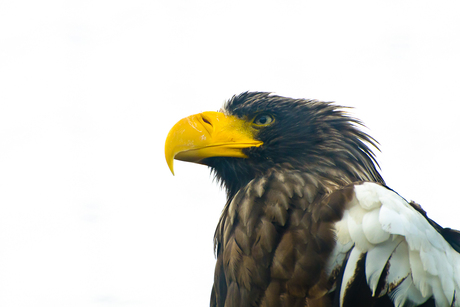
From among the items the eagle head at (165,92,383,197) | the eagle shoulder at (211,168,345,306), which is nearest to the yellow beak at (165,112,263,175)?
the eagle head at (165,92,383,197)

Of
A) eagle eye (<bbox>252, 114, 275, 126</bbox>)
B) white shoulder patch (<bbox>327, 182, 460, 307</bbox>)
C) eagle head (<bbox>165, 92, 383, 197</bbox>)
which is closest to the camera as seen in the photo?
white shoulder patch (<bbox>327, 182, 460, 307</bbox>)

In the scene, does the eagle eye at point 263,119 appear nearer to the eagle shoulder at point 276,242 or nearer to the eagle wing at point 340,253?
the eagle shoulder at point 276,242

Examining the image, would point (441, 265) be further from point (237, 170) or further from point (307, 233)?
point (237, 170)

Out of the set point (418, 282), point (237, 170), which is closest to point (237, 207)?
point (237, 170)

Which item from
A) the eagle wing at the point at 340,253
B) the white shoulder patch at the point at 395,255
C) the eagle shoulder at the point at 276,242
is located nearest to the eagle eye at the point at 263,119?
the eagle shoulder at the point at 276,242

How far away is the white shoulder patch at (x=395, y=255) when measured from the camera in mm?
1782

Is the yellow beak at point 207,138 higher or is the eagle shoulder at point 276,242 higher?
the yellow beak at point 207,138

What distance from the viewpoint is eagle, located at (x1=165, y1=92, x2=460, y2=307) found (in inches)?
70.7

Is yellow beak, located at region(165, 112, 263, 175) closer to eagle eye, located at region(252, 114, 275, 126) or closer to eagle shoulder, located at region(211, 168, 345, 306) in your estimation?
eagle eye, located at region(252, 114, 275, 126)

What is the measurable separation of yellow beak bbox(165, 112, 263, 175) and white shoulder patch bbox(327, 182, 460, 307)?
678 millimetres

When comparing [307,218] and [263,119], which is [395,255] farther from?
[263,119]

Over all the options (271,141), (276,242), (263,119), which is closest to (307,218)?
(276,242)

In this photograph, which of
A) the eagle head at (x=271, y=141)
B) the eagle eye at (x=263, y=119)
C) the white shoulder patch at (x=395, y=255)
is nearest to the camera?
the white shoulder patch at (x=395, y=255)

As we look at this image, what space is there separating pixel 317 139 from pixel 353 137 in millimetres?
195
